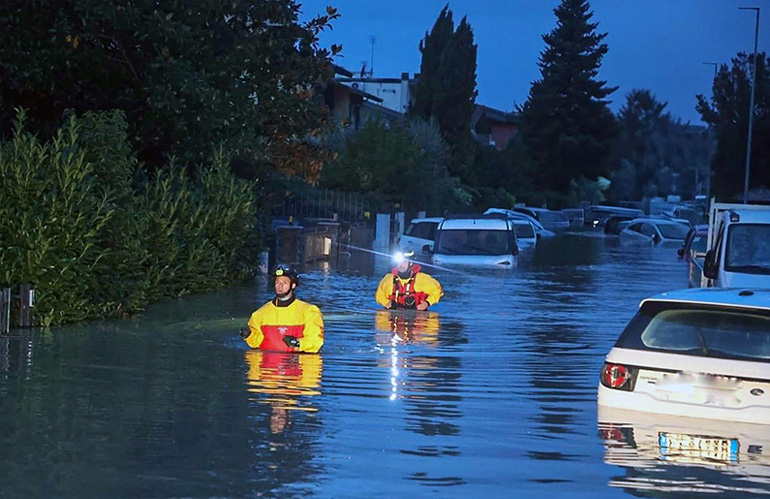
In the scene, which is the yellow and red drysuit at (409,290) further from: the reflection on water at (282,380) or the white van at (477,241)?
the white van at (477,241)

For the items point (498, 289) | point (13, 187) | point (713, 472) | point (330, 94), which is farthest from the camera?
point (330, 94)

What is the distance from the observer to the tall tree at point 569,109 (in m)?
104

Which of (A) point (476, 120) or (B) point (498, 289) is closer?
(B) point (498, 289)

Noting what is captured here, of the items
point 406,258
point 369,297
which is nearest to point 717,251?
point 406,258

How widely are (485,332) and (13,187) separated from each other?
6.41 meters

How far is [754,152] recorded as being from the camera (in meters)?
71.9

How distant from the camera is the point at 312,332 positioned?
47.9 feet

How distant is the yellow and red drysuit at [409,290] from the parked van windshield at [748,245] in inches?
189

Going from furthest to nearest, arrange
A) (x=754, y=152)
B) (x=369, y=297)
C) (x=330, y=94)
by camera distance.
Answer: (x=754, y=152) < (x=330, y=94) < (x=369, y=297)

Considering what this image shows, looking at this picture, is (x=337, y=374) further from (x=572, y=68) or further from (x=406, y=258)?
(x=572, y=68)

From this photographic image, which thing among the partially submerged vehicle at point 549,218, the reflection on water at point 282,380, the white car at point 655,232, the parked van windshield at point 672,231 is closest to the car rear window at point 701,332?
the reflection on water at point 282,380

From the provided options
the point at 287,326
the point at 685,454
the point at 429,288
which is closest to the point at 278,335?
the point at 287,326

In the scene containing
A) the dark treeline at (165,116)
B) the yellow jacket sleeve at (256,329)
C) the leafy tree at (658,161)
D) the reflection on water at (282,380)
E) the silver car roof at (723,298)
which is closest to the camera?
the silver car roof at (723,298)

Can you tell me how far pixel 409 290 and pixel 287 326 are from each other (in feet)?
21.3
